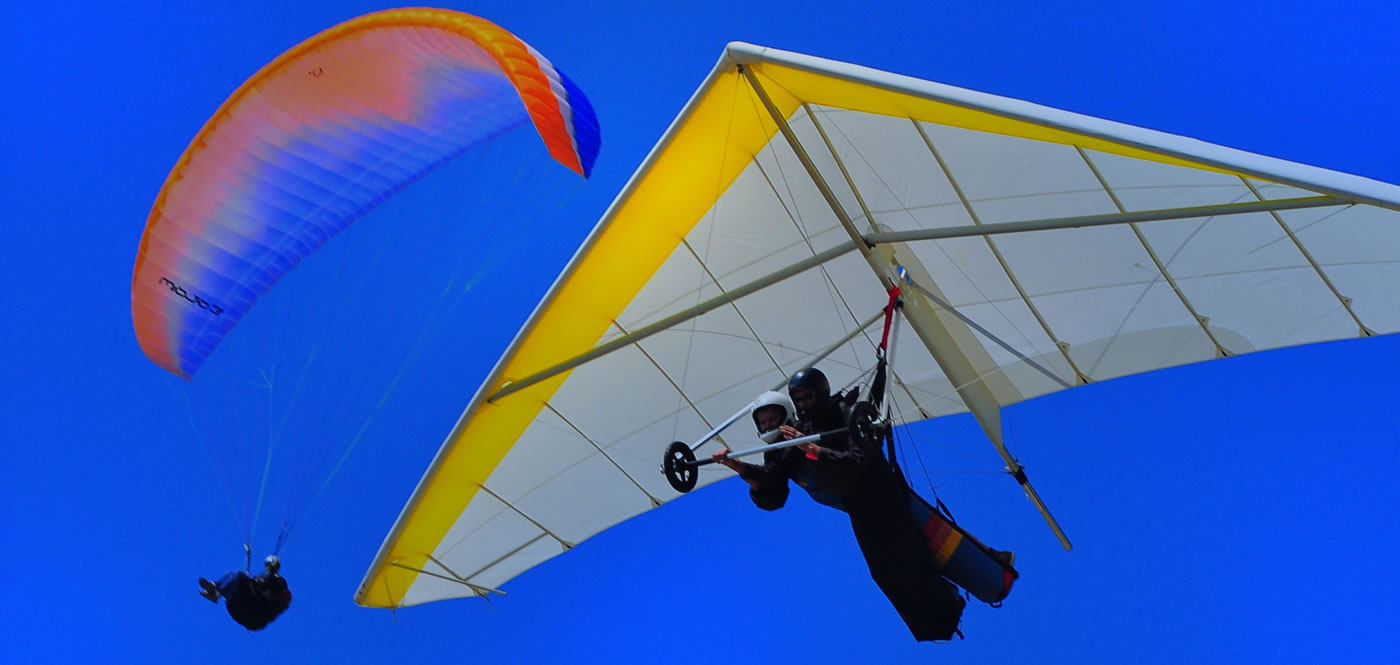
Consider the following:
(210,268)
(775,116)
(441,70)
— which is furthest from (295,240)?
(775,116)

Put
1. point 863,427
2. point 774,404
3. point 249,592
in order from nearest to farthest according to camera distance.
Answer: point 863,427
point 774,404
point 249,592

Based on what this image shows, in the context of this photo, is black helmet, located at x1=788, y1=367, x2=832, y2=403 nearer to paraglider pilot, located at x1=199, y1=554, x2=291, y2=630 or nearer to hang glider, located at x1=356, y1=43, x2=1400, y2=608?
hang glider, located at x1=356, y1=43, x2=1400, y2=608

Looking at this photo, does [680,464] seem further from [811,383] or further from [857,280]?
[857,280]

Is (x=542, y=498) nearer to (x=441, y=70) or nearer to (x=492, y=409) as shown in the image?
(x=492, y=409)

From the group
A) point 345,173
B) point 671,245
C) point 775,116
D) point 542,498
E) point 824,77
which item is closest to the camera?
point 824,77

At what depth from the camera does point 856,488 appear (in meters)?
9.51

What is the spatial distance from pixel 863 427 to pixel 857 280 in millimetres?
3092

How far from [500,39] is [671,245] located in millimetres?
2216

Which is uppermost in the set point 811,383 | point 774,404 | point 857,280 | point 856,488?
point 857,280

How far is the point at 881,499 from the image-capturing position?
9.66m

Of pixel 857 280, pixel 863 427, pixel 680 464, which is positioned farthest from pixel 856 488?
pixel 857 280

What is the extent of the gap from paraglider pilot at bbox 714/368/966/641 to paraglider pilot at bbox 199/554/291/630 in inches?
168

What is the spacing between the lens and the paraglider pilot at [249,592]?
1154 cm

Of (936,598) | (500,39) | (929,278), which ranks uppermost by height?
(929,278)
